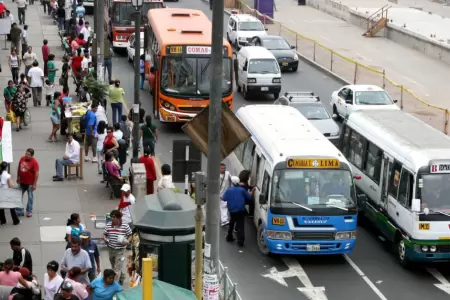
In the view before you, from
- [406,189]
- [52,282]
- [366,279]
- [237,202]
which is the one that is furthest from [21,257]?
[406,189]

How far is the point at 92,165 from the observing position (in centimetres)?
2778

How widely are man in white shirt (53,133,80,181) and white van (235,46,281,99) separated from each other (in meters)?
13.0

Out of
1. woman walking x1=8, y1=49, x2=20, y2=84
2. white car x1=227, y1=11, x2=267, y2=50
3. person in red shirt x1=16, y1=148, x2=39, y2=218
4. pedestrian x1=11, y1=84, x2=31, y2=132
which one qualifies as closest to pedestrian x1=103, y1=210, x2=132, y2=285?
person in red shirt x1=16, y1=148, x2=39, y2=218

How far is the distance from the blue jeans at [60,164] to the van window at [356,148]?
6882mm

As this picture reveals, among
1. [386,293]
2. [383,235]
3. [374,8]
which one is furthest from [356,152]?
[374,8]

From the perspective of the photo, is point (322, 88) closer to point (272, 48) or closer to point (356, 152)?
point (272, 48)

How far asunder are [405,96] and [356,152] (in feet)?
49.0

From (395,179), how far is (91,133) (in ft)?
30.7

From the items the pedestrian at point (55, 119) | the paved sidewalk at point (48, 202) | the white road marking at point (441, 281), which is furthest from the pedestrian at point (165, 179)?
the pedestrian at point (55, 119)

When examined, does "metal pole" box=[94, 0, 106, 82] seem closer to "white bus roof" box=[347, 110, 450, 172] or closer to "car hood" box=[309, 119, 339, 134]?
"car hood" box=[309, 119, 339, 134]

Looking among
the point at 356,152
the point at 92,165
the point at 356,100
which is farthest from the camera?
the point at 356,100

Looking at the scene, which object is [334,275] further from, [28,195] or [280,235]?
[28,195]

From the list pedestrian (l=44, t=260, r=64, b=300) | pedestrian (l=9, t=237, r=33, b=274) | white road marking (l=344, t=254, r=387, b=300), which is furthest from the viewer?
white road marking (l=344, t=254, r=387, b=300)

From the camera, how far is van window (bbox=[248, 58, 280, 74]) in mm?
38031
